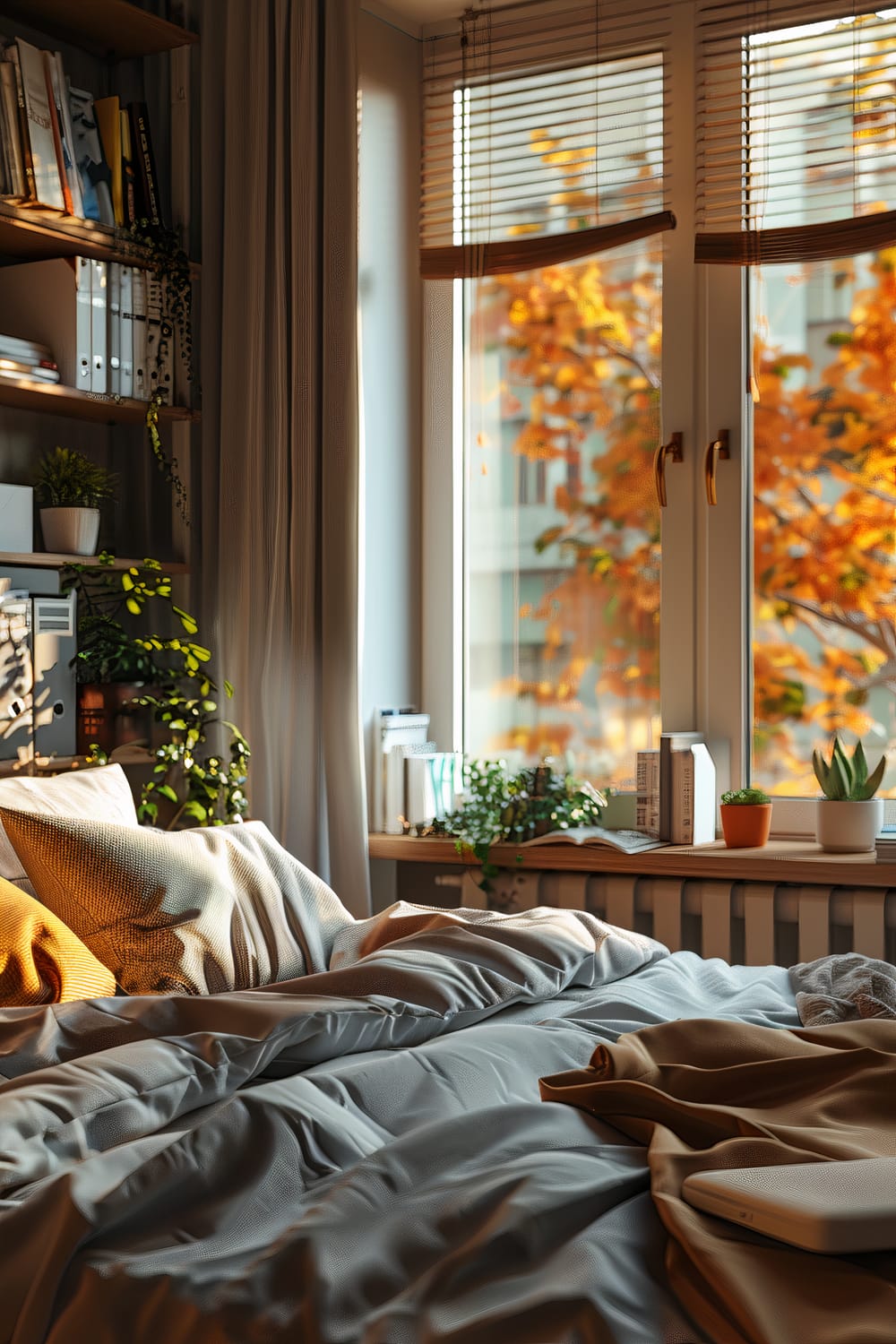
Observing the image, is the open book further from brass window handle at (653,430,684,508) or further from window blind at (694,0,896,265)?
window blind at (694,0,896,265)

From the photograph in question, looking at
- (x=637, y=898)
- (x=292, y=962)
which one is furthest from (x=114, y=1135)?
(x=637, y=898)

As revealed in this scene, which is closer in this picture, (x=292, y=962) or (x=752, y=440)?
(x=292, y=962)

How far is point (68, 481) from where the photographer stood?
316 centimetres

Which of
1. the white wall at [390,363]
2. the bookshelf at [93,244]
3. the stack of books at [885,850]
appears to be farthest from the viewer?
the white wall at [390,363]

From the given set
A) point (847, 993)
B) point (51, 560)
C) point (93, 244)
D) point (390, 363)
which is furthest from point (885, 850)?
point (93, 244)

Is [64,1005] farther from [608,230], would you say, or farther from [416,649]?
[608,230]

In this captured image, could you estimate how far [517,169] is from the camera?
354 centimetres

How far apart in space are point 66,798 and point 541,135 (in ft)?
6.88

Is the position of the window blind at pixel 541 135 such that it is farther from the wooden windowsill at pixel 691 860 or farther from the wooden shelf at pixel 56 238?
the wooden windowsill at pixel 691 860

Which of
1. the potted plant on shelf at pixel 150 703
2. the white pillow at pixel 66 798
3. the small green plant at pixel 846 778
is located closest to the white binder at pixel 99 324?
the potted plant on shelf at pixel 150 703

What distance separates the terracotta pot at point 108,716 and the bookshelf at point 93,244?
30 cm

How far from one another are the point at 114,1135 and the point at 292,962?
850 mm

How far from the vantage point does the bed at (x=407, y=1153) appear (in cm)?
106

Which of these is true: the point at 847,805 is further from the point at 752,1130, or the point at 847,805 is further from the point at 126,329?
the point at 126,329
